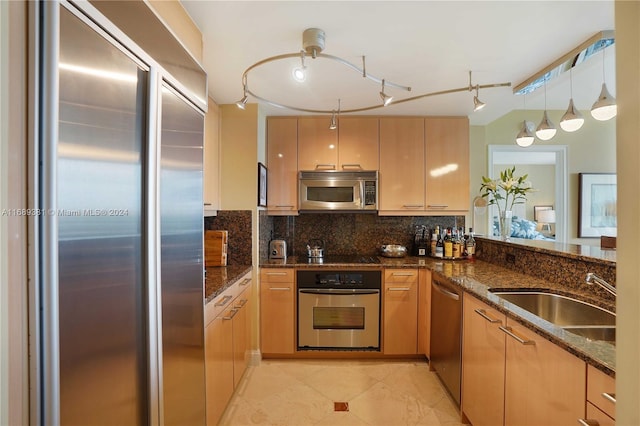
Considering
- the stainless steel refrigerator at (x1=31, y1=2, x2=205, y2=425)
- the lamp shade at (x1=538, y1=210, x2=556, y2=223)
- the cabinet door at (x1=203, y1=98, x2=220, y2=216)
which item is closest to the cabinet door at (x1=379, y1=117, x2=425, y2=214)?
the cabinet door at (x1=203, y1=98, x2=220, y2=216)

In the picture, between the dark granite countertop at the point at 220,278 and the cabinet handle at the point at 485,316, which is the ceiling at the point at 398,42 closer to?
the dark granite countertop at the point at 220,278

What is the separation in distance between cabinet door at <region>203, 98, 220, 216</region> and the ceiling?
0.59 feet

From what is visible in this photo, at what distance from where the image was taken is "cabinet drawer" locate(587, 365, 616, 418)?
0.87 metres

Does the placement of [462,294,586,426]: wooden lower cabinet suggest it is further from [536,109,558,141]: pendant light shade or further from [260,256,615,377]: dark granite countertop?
[536,109,558,141]: pendant light shade

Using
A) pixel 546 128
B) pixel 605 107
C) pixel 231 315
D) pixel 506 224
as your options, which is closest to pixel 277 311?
pixel 231 315

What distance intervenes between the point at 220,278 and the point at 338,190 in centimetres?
143

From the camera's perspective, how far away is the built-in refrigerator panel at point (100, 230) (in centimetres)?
64

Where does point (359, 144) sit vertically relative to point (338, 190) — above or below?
above

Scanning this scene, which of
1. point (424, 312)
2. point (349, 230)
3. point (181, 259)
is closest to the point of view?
point (181, 259)

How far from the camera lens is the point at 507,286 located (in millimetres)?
1800

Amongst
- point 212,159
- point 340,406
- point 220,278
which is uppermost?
point 212,159

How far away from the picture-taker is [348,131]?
298 cm

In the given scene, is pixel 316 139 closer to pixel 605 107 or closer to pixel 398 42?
pixel 398 42

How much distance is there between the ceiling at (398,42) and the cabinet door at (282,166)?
0.44m
